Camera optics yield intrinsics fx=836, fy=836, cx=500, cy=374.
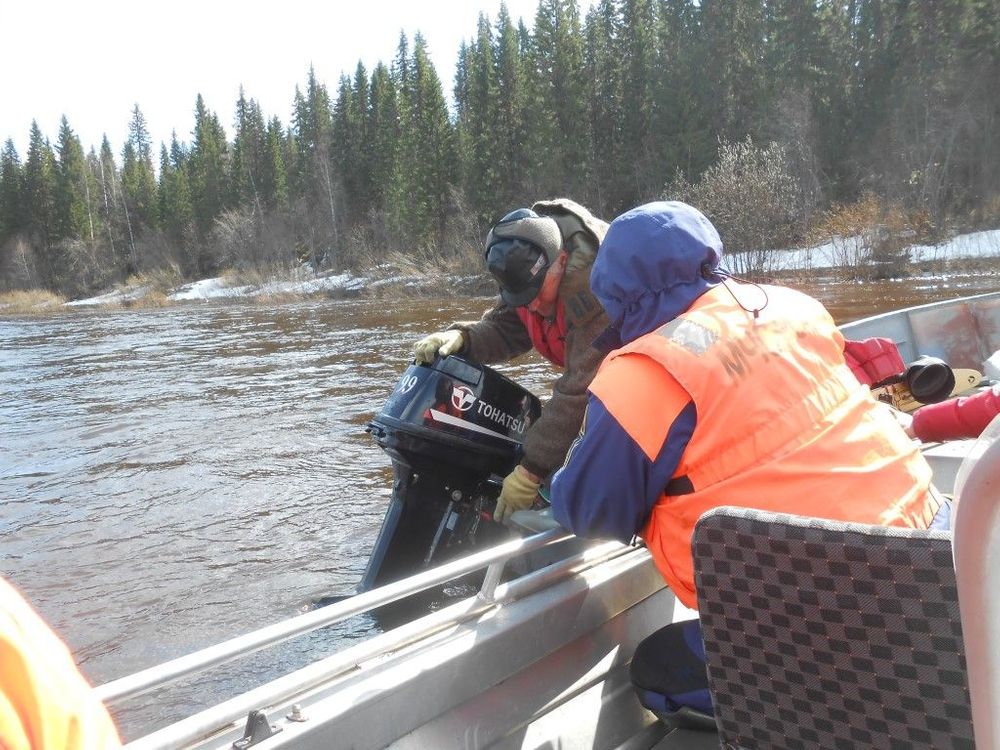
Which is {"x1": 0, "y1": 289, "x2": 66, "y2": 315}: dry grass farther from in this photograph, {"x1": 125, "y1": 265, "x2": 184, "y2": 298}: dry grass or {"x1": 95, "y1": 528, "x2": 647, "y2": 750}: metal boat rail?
{"x1": 95, "y1": 528, "x2": 647, "y2": 750}: metal boat rail

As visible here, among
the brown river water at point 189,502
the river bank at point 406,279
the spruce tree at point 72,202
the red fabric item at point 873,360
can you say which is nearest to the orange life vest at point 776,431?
A: the red fabric item at point 873,360

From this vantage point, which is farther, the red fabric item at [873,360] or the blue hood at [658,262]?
the red fabric item at [873,360]

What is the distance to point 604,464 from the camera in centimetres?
203

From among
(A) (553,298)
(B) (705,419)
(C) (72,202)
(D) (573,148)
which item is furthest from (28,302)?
(B) (705,419)

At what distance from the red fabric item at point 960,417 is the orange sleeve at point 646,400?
1550 mm

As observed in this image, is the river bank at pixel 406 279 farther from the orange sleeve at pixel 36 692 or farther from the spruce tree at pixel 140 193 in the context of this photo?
the orange sleeve at pixel 36 692

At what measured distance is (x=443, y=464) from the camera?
355 centimetres

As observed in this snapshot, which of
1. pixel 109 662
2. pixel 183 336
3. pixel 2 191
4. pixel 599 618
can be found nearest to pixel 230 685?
pixel 109 662

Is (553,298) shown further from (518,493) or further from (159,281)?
(159,281)

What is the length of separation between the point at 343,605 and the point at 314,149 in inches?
2863

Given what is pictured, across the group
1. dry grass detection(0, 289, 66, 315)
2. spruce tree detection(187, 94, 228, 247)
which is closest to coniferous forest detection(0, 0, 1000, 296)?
spruce tree detection(187, 94, 228, 247)

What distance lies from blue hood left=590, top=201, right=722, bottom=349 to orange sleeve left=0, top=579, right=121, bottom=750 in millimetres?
1562

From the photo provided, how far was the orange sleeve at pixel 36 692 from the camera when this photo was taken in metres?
0.86

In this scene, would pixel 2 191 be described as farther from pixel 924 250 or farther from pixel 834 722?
pixel 834 722
